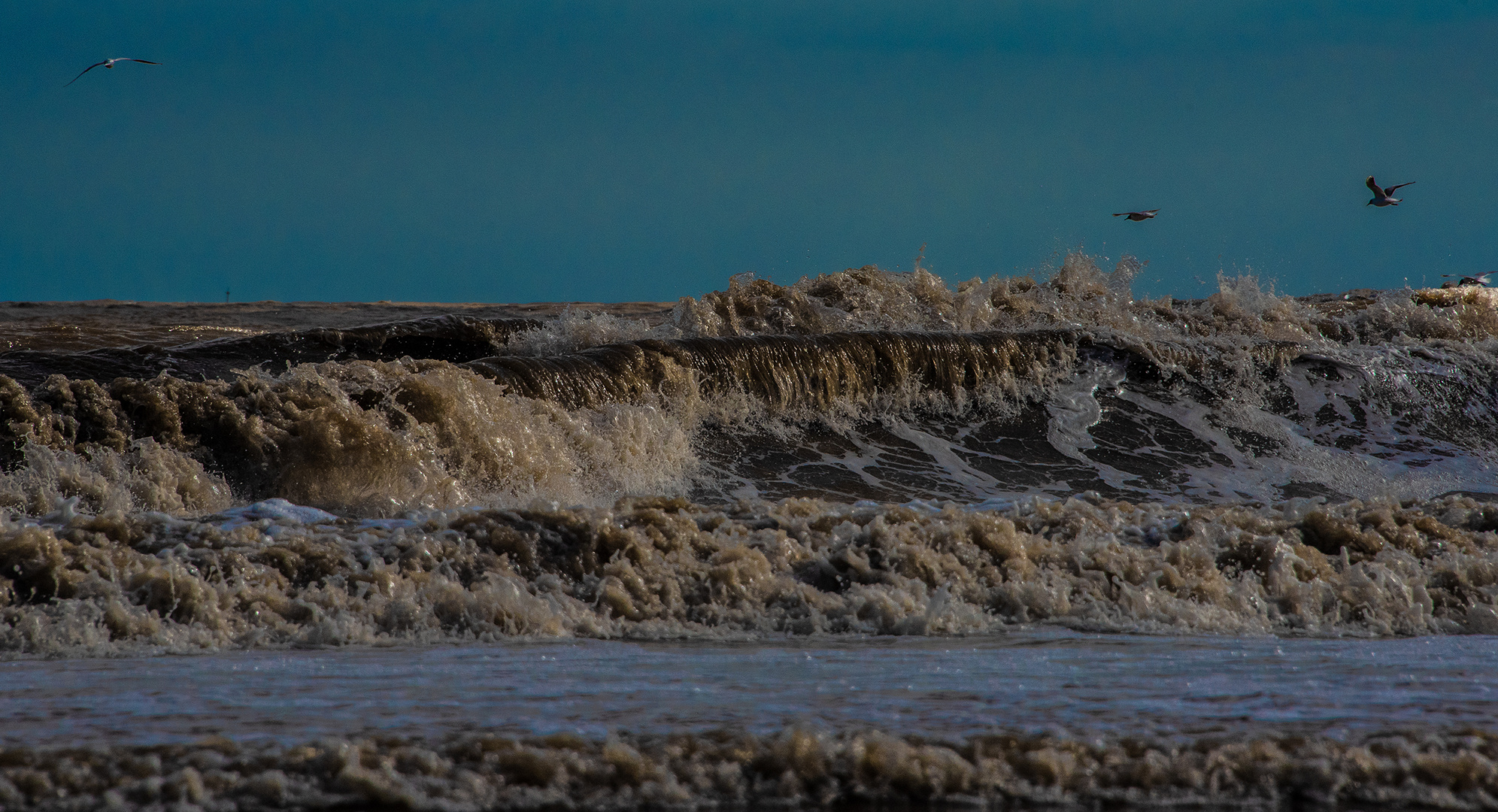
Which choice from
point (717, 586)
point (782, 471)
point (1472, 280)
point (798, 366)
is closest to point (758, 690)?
point (717, 586)

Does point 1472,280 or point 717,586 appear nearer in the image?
point 717,586

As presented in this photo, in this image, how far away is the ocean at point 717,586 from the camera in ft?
7.93

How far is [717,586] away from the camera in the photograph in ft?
15.5

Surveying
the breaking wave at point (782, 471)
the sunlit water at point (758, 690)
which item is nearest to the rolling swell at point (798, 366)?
the breaking wave at point (782, 471)

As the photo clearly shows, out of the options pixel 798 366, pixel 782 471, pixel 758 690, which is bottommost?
pixel 758 690

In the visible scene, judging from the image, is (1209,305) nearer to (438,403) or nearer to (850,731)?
(438,403)

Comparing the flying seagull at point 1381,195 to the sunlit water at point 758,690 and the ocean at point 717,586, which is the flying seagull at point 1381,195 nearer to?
the ocean at point 717,586

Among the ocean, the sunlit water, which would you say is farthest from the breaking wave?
the sunlit water

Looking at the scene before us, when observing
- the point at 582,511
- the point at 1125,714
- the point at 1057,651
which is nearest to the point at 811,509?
the point at 582,511

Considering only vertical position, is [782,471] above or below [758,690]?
above

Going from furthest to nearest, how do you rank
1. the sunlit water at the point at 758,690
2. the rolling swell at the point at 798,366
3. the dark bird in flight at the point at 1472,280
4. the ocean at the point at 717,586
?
1. the dark bird in flight at the point at 1472,280
2. the rolling swell at the point at 798,366
3. the sunlit water at the point at 758,690
4. the ocean at the point at 717,586

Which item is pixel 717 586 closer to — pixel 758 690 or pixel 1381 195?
pixel 758 690

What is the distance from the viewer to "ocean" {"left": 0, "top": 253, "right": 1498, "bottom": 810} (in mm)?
2418

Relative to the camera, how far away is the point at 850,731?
8.48 ft
